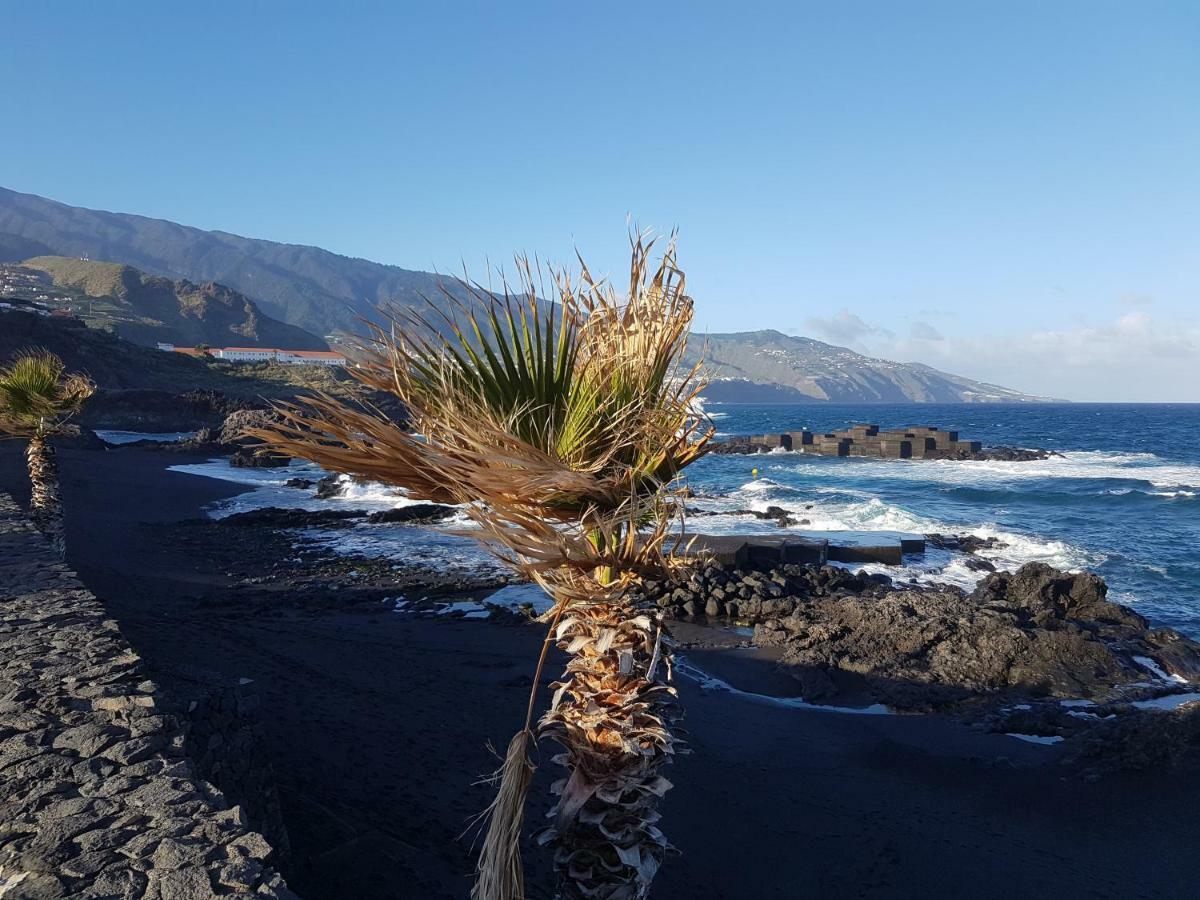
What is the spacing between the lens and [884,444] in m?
52.6

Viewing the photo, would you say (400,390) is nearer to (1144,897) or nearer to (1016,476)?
(1144,897)

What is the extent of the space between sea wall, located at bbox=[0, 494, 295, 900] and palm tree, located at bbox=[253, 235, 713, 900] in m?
1.05

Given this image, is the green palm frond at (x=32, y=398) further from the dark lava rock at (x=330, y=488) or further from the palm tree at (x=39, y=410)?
the dark lava rock at (x=330, y=488)

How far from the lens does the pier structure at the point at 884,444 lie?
5116 centimetres

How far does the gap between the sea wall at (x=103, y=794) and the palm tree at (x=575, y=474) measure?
3.43ft

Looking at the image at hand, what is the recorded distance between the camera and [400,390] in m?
2.99

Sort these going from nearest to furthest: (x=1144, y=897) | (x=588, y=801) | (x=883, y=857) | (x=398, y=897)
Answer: (x=588, y=801) → (x=398, y=897) → (x=1144, y=897) → (x=883, y=857)

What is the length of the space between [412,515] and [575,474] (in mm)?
21485

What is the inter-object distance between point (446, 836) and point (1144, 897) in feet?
17.3

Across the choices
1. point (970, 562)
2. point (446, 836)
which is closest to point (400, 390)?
point (446, 836)

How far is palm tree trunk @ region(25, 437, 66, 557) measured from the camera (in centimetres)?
1097

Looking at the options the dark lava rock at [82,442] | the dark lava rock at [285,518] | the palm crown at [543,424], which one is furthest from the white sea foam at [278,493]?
the palm crown at [543,424]

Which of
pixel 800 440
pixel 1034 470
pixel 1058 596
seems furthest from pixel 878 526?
pixel 800 440

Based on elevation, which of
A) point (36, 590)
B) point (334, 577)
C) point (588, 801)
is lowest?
point (334, 577)
